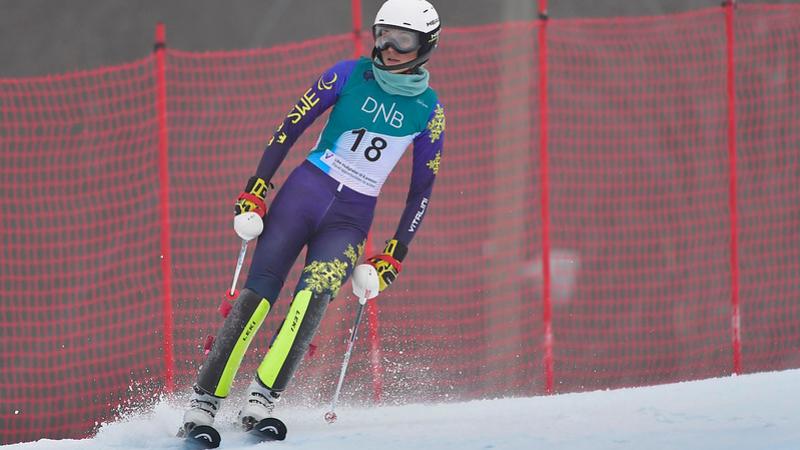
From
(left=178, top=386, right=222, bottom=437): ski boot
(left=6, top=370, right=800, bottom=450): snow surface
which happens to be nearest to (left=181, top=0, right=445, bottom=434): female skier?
(left=178, top=386, right=222, bottom=437): ski boot

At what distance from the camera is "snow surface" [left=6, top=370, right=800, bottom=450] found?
5379 millimetres

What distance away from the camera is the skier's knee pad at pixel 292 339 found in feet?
17.5

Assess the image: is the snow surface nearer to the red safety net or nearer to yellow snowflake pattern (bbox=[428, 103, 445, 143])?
yellow snowflake pattern (bbox=[428, 103, 445, 143])

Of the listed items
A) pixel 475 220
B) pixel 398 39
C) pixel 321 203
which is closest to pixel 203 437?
pixel 321 203

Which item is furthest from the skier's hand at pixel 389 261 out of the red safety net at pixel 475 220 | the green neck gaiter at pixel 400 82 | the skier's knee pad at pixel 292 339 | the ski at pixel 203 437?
the red safety net at pixel 475 220

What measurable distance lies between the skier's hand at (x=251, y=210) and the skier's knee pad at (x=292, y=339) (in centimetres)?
32

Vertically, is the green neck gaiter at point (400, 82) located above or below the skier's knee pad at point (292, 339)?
above

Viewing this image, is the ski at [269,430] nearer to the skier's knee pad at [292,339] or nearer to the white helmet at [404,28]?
the skier's knee pad at [292,339]

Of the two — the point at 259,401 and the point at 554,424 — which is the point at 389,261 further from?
the point at 554,424

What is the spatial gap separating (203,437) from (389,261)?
3.55 feet

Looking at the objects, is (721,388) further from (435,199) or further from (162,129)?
(435,199)

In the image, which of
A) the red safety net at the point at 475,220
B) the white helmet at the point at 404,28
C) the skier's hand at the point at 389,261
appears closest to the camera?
the white helmet at the point at 404,28

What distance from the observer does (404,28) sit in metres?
5.48

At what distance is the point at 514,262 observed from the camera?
1058 centimetres
